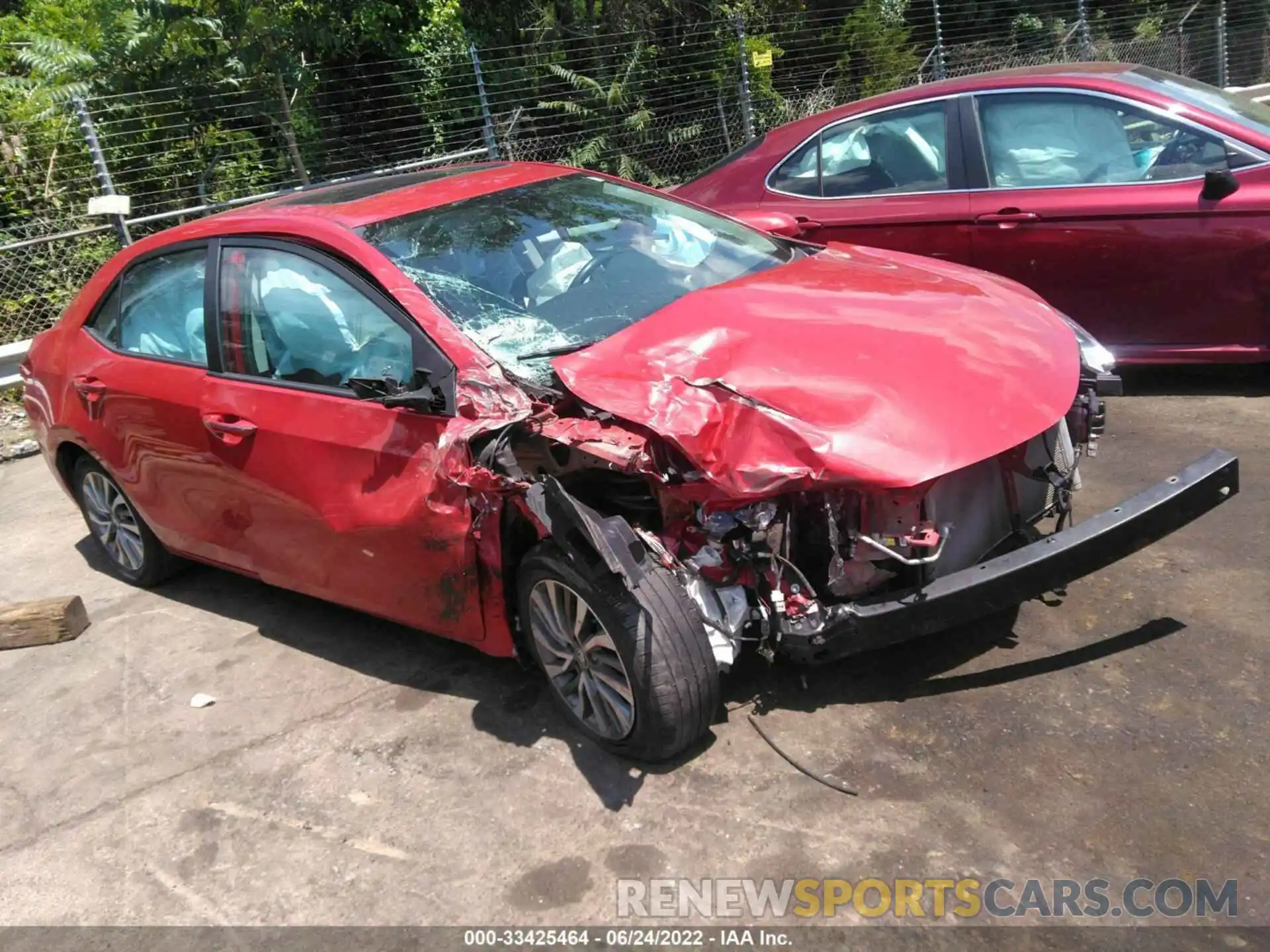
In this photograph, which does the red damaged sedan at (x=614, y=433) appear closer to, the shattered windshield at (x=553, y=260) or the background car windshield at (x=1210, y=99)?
the shattered windshield at (x=553, y=260)

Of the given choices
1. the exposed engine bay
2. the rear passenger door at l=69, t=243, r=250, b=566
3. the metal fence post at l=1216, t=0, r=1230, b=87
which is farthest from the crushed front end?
the metal fence post at l=1216, t=0, r=1230, b=87

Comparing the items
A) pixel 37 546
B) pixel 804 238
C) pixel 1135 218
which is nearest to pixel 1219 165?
pixel 1135 218

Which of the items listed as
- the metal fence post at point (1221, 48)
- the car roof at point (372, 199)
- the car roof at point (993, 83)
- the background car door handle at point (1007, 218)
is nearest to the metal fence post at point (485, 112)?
the car roof at point (993, 83)

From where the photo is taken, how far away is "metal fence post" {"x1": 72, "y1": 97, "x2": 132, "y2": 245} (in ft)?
28.8

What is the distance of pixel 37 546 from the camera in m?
5.89

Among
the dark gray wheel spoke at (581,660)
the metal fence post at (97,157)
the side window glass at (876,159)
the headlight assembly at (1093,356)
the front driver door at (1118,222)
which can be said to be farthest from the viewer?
the metal fence post at (97,157)

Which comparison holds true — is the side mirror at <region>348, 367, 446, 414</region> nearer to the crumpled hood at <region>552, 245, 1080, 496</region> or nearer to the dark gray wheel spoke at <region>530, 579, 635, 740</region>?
the crumpled hood at <region>552, 245, 1080, 496</region>

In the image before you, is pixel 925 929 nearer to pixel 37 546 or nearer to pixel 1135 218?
pixel 1135 218

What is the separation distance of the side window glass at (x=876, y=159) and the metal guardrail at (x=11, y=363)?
5538 mm

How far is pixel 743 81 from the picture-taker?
1216cm

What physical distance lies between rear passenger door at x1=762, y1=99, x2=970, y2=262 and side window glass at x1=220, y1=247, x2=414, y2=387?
308 centimetres

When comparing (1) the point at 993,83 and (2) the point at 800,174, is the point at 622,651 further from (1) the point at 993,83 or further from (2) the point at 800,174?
(1) the point at 993,83

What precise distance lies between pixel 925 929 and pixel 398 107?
36.2ft

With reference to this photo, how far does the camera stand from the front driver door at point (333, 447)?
3.37m
